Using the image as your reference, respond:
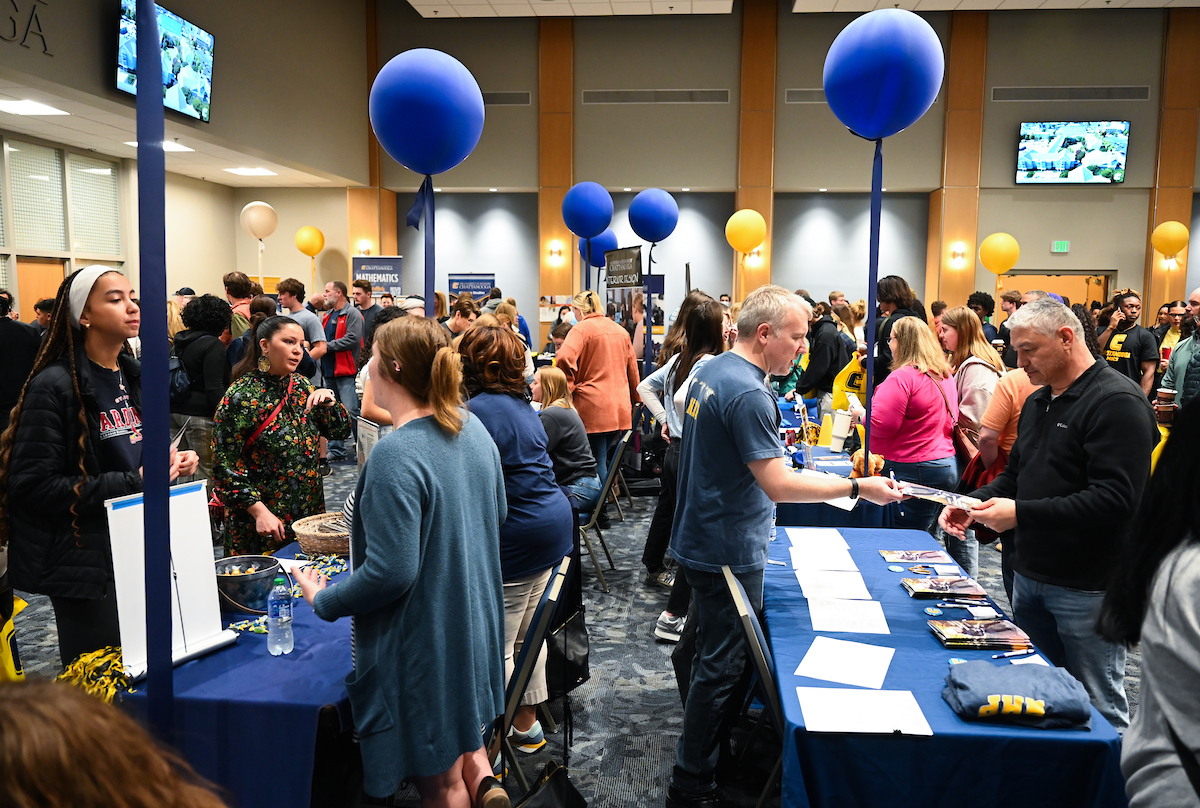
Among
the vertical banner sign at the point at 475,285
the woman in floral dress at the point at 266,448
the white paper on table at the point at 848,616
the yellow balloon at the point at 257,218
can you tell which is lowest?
the white paper on table at the point at 848,616

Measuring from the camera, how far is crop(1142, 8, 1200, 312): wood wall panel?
38.4ft

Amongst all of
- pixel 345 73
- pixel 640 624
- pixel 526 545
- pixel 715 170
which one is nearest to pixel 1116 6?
pixel 715 170

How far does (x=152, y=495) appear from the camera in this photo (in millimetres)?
Answer: 1480

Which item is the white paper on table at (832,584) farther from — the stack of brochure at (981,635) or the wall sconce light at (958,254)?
the wall sconce light at (958,254)

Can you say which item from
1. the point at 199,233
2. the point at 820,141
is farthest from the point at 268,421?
the point at 820,141

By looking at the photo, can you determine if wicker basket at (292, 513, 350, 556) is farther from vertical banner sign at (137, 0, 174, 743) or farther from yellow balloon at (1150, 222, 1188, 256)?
yellow balloon at (1150, 222, 1188, 256)

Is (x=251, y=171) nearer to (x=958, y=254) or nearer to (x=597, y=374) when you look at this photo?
(x=597, y=374)

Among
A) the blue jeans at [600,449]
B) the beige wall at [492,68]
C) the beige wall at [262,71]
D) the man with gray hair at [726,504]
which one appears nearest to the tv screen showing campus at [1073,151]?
the beige wall at [492,68]

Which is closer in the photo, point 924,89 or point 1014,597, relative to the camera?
point 1014,597

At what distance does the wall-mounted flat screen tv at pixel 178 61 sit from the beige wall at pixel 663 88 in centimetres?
583

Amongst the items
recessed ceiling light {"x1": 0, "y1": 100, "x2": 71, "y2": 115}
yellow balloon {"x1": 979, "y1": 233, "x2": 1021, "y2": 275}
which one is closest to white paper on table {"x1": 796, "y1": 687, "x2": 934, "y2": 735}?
recessed ceiling light {"x1": 0, "y1": 100, "x2": 71, "y2": 115}

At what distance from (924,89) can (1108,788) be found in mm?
2366

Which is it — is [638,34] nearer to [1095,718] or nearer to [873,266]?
[873,266]

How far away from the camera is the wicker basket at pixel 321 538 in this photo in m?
2.43
